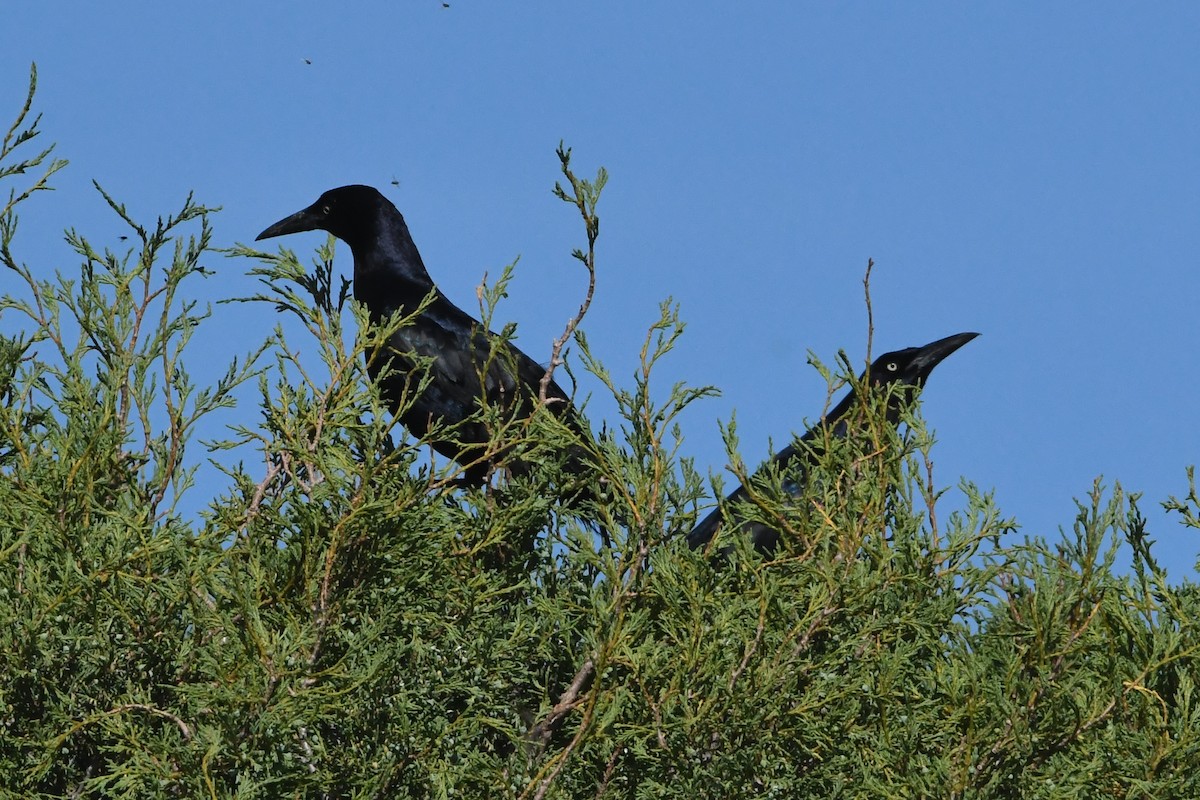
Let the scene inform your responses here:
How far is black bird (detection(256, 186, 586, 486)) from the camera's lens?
7348 mm

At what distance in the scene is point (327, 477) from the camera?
4.21 m

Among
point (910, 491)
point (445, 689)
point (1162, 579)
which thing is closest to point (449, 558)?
point (445, 689)

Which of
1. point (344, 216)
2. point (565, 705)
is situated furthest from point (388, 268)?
point (565, 705)

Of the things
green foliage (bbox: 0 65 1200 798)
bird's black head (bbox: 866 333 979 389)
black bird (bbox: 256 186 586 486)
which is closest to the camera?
green foliage (bbox: 0 65 1200 798)

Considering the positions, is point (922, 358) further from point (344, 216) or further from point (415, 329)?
point (344, 216)

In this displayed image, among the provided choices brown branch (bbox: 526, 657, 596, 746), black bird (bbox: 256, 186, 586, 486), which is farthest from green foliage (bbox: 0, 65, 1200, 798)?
black bird (bbox: 256, 186, 586, 486)

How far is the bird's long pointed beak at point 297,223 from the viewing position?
877cm

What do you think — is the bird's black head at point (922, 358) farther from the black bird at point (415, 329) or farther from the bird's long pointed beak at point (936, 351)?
the black bird at point (415, 329)

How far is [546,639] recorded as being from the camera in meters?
→ 4.57

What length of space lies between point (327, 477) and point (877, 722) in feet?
6.20

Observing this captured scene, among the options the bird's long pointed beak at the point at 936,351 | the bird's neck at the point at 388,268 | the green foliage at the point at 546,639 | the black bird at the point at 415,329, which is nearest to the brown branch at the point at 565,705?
the green foliage at the point at 546,639

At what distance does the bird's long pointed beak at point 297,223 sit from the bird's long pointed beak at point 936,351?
386 cm

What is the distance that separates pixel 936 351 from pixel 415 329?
3.15 meters

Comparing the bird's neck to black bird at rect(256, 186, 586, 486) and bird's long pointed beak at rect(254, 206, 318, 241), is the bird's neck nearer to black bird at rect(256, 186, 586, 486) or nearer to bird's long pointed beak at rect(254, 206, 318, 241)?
black bird at rect(256, 186, 586, 486)
